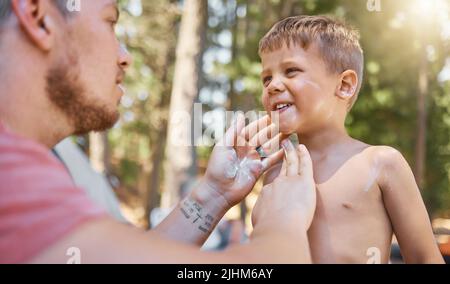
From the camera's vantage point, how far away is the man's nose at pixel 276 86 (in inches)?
69.9

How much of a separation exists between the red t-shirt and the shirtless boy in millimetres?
895

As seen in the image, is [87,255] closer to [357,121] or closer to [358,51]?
[358,51]

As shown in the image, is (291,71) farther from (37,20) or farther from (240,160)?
(37,20)

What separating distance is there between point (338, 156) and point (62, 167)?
1086 millimetres

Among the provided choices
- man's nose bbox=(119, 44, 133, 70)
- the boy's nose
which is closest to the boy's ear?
the boy's nose

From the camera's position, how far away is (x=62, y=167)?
109 centimetres

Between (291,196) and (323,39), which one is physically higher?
(323,39)

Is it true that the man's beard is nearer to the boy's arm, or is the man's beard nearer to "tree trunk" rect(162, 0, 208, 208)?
the boy's arm

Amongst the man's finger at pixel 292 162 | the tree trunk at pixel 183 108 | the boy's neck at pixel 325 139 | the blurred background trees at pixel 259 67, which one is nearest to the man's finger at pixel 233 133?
the boy's neck at pixel 325 139

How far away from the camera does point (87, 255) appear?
98 centimetres

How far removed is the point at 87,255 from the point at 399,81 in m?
9.46

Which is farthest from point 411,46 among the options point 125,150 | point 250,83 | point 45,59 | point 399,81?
point 125,150

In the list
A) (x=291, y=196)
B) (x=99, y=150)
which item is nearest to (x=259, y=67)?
(x=99, y=150)

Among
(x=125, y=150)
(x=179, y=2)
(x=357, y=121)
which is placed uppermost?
(x=179, y=2)
